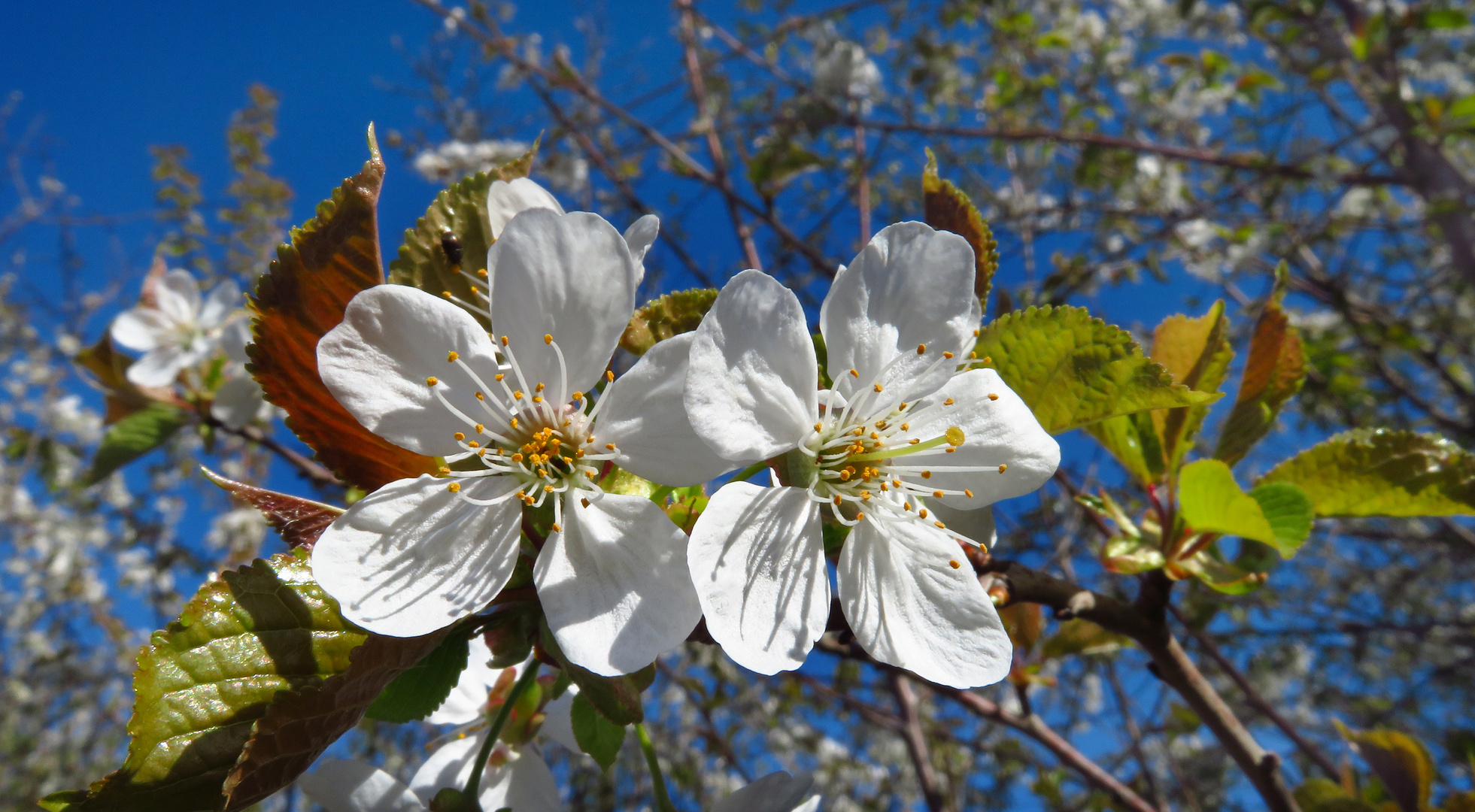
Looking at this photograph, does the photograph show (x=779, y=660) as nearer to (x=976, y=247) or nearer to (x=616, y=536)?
(x=616, y=536)

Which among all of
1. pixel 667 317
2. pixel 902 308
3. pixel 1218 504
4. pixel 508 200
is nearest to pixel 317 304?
pixel 508 200

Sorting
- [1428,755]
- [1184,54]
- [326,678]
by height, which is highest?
[1184,54]

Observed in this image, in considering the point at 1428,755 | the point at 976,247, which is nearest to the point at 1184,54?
the point at 1428,755

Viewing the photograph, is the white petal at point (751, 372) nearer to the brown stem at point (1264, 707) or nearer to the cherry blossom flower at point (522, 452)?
the cherry blossom flower at point (522, 452)

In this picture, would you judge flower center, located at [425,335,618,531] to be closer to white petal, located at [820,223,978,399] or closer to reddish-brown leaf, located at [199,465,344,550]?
reddish-brown leaf, located at [199,465,344,550]

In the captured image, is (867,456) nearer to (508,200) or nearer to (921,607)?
(921,607)

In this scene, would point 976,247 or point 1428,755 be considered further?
point 1428,755
